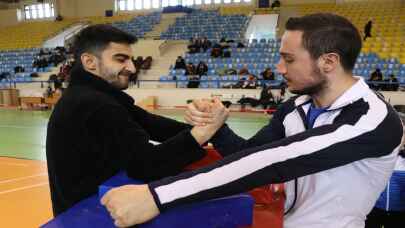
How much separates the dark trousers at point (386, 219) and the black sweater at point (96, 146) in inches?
90.4

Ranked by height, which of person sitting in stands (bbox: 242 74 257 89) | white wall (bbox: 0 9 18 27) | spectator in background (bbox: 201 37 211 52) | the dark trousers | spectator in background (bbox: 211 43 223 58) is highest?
white wall (bbox: 0 9 18 27)

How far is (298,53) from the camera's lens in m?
1.42

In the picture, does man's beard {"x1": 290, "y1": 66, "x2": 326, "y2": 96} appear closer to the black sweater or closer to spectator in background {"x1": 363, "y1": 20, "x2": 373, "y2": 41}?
the black sweater

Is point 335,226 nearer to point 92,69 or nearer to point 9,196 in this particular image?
point 92,69

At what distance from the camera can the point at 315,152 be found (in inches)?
45.2

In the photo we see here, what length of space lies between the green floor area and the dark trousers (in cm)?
520

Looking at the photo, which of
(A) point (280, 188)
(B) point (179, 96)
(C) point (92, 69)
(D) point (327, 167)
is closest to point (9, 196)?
(C) point (92, 69)

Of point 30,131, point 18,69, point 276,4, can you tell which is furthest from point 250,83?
point 18,69

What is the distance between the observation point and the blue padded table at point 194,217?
99cm

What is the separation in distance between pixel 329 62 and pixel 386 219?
2.32 m

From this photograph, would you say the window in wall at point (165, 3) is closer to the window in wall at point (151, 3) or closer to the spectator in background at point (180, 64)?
the window in wall at point (151, 3)

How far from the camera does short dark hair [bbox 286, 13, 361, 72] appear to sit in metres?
1.35

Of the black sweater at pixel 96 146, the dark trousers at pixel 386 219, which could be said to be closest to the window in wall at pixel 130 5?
the dark trousers at pixel 386 219

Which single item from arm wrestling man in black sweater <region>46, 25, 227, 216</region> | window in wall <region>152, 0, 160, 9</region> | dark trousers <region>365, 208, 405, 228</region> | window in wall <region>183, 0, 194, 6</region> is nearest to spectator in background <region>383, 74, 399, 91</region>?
dark trousers <region>365, 208, 405, 228</region>
